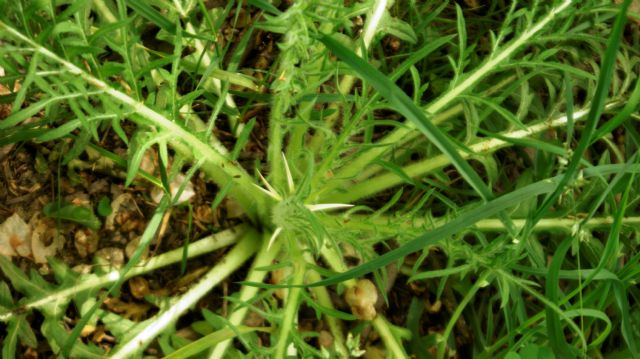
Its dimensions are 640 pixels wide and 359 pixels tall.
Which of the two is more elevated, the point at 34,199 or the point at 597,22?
the point at 597,22

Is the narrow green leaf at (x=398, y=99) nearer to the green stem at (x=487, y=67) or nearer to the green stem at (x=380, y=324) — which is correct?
the green stem at (x=487, y=67)

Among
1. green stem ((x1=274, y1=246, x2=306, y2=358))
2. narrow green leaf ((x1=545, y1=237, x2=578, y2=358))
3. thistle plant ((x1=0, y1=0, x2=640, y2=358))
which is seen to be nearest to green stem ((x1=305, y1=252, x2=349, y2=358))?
thistle plant ((x1=0, y1=0, x2=640, y2=358))

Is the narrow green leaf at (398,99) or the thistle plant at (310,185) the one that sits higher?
the narrow green leaf at (398,99)

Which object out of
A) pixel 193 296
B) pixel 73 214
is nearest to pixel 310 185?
pixel 193 296

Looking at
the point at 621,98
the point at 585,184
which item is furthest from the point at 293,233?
the point at 621,98

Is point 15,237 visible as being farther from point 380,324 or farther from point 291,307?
point 380,324

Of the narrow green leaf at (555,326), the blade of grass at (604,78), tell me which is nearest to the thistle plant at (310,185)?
the narrow green leaf at (555,326)

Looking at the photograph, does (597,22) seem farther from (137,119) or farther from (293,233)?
(137,119)

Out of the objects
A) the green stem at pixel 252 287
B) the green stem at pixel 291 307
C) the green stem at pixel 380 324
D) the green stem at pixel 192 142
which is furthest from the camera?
the green stem at pixel 380 324
